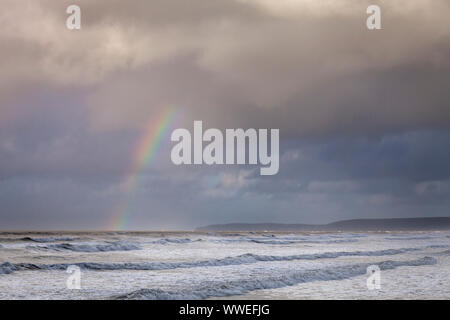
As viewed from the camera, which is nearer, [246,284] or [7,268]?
[246,284]

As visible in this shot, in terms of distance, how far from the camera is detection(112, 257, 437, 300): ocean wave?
1631 centimetres

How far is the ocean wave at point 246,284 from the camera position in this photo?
1631cm

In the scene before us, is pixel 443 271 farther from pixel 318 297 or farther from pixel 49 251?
pixel 49 251

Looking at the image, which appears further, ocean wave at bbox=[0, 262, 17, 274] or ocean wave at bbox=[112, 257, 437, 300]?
ocean wave at bbox=[0, 262, 17, 274]

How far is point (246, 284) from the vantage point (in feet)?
61.6

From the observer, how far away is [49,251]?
40.2 meters

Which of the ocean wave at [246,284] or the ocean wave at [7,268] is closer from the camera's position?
the ocean wave at [246,284]

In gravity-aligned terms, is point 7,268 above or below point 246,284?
below
